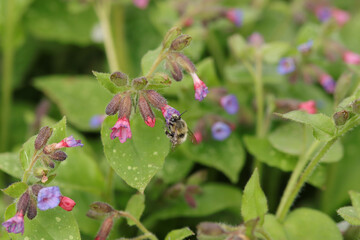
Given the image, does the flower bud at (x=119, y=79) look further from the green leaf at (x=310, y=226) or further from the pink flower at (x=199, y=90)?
the green leaf at (x=310, y=226)

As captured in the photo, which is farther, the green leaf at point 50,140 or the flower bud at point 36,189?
the green leaf at point 50,140

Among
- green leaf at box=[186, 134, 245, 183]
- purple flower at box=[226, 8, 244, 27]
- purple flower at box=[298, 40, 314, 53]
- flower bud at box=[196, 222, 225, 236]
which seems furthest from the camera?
purple flower at box=[226, 8, 244, 27]

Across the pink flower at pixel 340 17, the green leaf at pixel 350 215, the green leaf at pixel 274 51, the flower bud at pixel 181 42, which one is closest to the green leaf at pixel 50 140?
the flower bud at pixel 181 42

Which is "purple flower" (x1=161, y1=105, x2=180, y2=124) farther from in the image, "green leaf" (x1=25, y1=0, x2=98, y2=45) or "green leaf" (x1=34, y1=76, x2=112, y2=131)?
"green leaf" (x1=25, y1=0, x2=98, y2=45)

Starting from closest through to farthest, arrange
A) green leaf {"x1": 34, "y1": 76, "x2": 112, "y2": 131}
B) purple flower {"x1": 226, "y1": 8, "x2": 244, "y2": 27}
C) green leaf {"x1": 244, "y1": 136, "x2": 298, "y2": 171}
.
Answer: green leaf {"x1": 244, "y1": 136, "x2": 298, "y2": 171} → green leaf {"x1": 34, "y1": 76, "x2": 112, "y2": 131} → purple flower {"x1": 226, "y1": 8, "x2": 244, "y2": 27}

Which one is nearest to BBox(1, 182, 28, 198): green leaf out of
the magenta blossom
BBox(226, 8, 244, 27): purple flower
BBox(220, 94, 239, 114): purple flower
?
the magenta blossom

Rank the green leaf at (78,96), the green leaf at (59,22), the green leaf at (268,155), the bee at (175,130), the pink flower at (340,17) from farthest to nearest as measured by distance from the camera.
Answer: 1. the green leaf at (59,22)
2. the pink flower at (340,17)
3. the green leaf at (78,96)
4. the green leaf at (268,155)
5. the bee at (175,130)

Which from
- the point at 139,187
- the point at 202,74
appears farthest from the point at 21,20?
the point at 139,187
